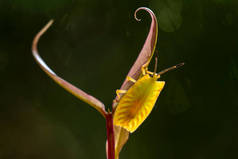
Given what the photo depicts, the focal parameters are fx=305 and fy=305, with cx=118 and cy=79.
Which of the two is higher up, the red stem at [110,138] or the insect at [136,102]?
the insect at [136,102]

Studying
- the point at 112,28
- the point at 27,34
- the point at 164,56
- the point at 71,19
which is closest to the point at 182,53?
the point at 164,56

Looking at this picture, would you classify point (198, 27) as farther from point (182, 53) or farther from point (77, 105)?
point (77, 105)


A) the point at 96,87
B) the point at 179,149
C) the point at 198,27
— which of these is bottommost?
the point at 179,149

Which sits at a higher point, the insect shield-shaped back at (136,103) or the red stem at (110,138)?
the insect shield-shaped back at (136,103)

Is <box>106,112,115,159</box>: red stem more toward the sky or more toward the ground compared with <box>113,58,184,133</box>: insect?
more toward the ground

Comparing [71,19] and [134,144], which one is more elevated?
[71,19]

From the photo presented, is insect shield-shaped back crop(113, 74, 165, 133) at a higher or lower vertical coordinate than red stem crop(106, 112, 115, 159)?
higher
